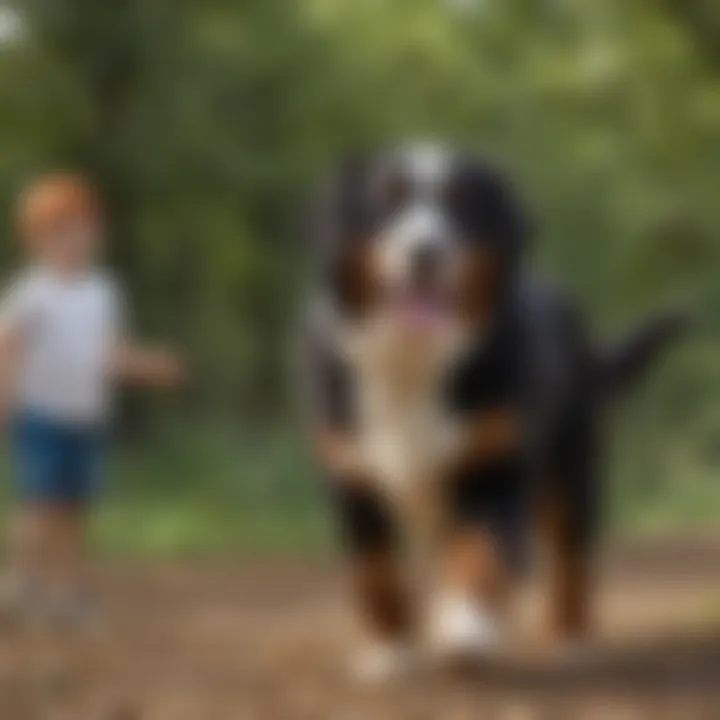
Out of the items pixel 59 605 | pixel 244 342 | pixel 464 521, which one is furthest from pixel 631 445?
Answer: pixel 59 605

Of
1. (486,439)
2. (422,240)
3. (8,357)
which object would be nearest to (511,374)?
(486,439)

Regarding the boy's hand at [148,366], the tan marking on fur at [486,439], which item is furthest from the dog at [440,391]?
the boy's hand at [148,366]

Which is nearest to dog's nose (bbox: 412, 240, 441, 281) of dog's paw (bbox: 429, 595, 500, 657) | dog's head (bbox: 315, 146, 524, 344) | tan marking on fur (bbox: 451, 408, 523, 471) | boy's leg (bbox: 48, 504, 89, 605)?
dog's head (bbox: 315, 146, 524, 344)

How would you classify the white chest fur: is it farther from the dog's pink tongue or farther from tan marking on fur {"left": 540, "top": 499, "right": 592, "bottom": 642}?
tan marking on fur {"left": 540, "top": 499, "right": 592, "bottom": 642}

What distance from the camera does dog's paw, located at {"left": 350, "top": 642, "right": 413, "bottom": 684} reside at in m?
1.18

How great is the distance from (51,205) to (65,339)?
0.10 m

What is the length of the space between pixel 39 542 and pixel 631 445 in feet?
1.49

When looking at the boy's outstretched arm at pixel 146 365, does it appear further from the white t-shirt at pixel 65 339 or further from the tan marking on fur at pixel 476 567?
the tan marking on fur at pixel 476 567

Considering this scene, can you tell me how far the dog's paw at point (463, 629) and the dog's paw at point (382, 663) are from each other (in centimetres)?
3

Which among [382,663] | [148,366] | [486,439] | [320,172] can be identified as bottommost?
[382,663]

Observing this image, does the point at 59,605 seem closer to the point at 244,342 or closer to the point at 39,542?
the point at 39,542

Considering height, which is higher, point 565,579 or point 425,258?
point 425,258

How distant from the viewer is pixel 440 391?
119cm

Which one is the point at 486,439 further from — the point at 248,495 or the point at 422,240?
the point at 248,495
